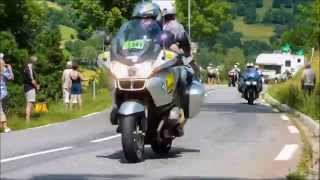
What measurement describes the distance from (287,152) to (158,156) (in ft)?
6.85

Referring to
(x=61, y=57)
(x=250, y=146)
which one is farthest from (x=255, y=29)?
(x=250, y=146)

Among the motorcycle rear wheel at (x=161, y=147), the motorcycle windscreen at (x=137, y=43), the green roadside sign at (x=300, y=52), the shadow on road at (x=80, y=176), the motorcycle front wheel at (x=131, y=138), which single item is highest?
the motorcycle windscreen at (x=137, y=43)

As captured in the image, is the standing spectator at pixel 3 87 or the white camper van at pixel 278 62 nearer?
the standing spectator at pixel 3 87

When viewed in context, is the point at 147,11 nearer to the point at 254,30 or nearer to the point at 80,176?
the point at 80,176

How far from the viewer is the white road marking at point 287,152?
1193cm

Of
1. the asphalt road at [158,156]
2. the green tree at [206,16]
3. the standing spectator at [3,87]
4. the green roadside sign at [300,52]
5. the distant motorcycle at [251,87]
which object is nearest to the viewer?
the asphalt road at [158,156]

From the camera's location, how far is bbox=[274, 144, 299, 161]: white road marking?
11.9 metres

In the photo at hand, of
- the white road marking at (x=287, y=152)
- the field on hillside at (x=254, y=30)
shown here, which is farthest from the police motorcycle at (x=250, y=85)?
the field on hillside at (x=254, y=30)

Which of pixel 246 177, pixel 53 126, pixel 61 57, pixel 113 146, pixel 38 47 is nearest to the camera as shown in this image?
pixel 246 177

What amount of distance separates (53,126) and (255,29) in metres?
135

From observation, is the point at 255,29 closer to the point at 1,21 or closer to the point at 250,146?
the point at 1,21

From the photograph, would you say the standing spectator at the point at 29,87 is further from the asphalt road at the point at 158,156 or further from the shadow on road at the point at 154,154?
the shadow on road at the point at 154,154

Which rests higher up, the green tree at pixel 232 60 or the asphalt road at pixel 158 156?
the asphalt road at pixel 158 156

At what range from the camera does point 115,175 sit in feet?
32.1
